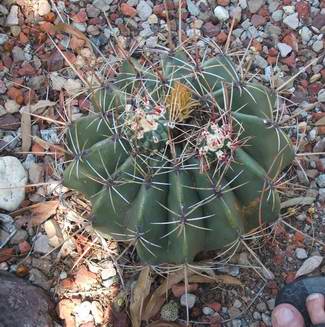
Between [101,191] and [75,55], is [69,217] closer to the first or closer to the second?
[101,191]

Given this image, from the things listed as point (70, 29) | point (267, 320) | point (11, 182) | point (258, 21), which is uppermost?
point (70, 29)

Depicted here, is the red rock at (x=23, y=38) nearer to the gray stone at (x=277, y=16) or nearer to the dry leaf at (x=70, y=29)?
the dry leaf at (x=70, y=29)

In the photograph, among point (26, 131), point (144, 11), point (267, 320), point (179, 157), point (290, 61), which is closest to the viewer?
point (179, 157)

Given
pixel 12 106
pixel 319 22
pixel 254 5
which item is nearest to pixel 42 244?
pixel 12 106

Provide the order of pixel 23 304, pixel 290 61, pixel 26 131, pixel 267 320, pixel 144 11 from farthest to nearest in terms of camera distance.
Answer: pixel 144 11, pixel 290 61, pixel 26 131, pixel 267 320, pixel 23 304

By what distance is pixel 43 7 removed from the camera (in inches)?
98.0

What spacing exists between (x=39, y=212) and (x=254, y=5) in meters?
1.16

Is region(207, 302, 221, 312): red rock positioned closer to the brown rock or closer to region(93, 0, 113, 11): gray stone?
the brown rock

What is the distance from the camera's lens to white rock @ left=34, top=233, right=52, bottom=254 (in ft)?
6.94

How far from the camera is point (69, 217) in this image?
83.9 inches

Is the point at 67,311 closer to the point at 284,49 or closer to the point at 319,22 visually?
the point at 284,49

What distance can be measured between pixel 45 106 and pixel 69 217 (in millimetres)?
457

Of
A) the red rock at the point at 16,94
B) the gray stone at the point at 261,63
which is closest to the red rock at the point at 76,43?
the red rock at the point at 16,94

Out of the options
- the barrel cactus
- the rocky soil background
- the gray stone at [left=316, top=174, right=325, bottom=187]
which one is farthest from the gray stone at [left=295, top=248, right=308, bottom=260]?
the barrel cactus
